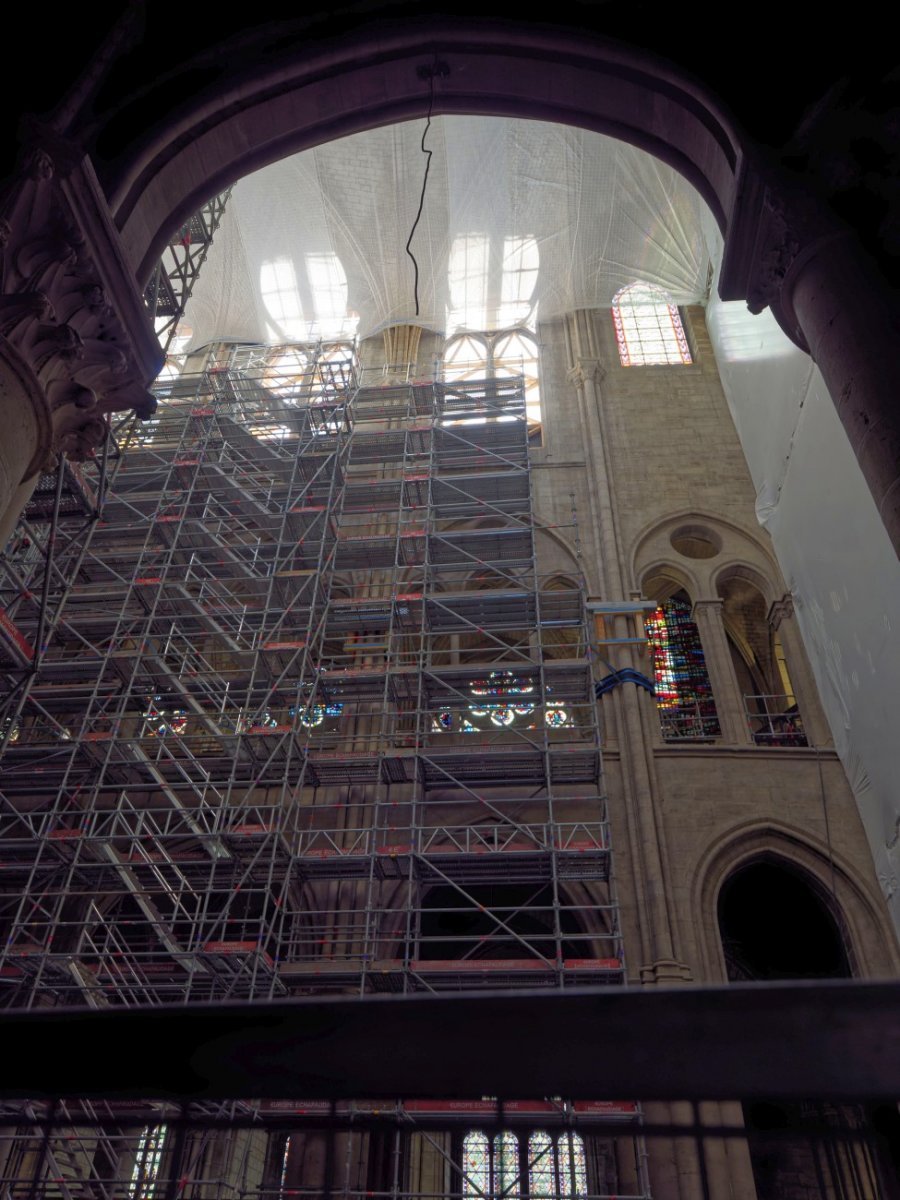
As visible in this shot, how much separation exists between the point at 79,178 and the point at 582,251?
15104 millimetres

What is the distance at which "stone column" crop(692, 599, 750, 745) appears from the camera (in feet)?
42.5

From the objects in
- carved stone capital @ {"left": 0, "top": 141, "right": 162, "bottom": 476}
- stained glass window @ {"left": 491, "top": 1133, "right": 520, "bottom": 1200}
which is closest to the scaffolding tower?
carved stone capital @ {"left": 0, "top": 141, "right": 162, "bottom": 476}

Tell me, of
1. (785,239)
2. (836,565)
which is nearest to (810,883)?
(836,565)

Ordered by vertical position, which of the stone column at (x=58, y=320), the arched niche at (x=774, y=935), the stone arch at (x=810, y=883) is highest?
the arched niche at (x=774, y=935)

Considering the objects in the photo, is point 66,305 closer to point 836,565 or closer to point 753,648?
point 836,565

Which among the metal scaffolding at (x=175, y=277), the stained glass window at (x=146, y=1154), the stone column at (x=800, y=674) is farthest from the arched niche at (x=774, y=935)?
the stained glass window at (x=146, y=1154)

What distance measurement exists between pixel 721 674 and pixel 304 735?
593 cm

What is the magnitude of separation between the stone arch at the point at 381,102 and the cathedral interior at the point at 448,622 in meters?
0.03

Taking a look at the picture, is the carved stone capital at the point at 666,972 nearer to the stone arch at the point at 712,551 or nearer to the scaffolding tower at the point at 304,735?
the scaffolding tower at the point at 304,735

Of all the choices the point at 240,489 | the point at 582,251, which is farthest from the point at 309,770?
the point at 582,251

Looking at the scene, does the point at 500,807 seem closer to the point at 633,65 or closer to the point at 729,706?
the point at 729,706

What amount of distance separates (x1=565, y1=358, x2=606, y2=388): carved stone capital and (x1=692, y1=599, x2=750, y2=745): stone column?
5137 mm

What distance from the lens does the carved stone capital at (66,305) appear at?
4391mm

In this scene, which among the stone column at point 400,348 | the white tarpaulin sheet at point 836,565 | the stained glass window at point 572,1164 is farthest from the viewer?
the stone column at point 400,348
